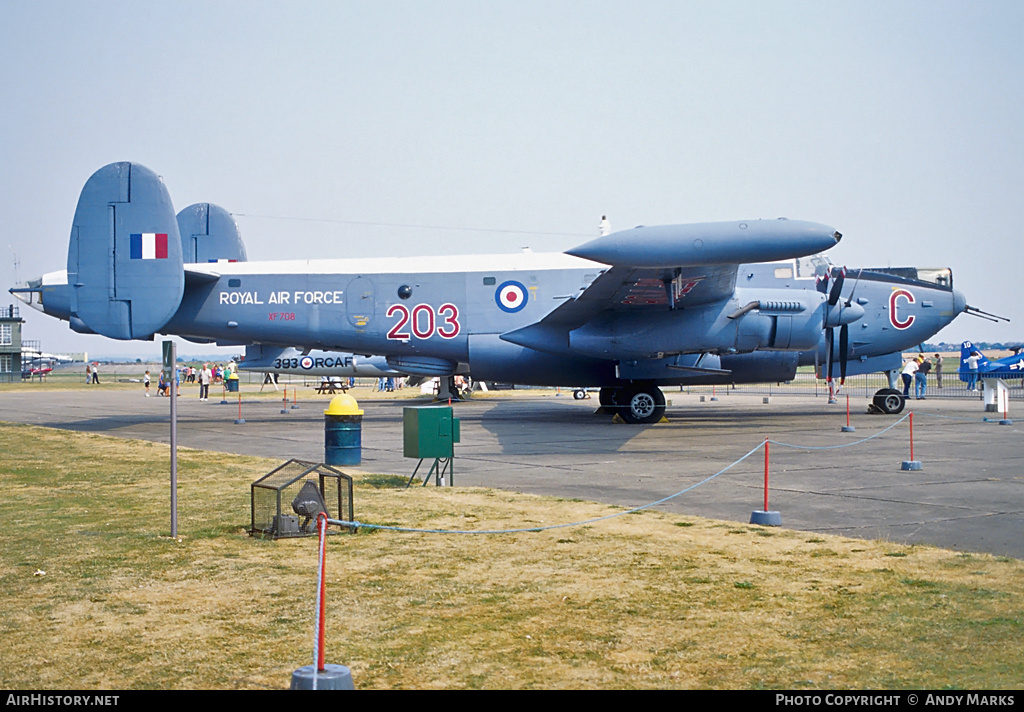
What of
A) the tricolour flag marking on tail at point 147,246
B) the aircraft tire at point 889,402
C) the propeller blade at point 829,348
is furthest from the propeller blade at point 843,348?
the tricolour flag marking on tail at point 147,246

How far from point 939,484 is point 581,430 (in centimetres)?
1009

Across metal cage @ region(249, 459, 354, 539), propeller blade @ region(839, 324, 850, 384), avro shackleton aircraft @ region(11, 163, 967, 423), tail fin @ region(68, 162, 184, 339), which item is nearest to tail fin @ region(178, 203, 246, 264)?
avro shackleton aircraft @ region(11, 163, 967, 423)

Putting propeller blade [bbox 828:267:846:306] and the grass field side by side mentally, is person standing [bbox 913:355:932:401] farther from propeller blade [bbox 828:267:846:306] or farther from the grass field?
the grass field

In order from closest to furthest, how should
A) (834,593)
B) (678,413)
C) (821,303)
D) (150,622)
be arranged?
1. (150,622)
2. (834,593)
3. (821,303)
4. (678,413)

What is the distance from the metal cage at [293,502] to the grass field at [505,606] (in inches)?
12.1

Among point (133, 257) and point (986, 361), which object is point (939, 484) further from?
point (986, 361)

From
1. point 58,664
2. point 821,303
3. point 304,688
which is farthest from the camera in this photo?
point 821,303

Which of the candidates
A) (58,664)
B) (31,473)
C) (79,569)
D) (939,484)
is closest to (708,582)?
(58,664)

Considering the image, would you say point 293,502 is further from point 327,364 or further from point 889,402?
point 327,364

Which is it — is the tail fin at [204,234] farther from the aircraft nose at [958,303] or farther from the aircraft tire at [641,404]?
the aircraft nose at [958,303]

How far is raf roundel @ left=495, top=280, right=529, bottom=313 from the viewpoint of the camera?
77.7 ft

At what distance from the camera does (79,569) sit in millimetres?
7309

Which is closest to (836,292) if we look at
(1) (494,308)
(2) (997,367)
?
(1) (494,308)

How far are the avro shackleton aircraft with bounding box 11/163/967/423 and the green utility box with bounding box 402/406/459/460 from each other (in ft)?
25.1
